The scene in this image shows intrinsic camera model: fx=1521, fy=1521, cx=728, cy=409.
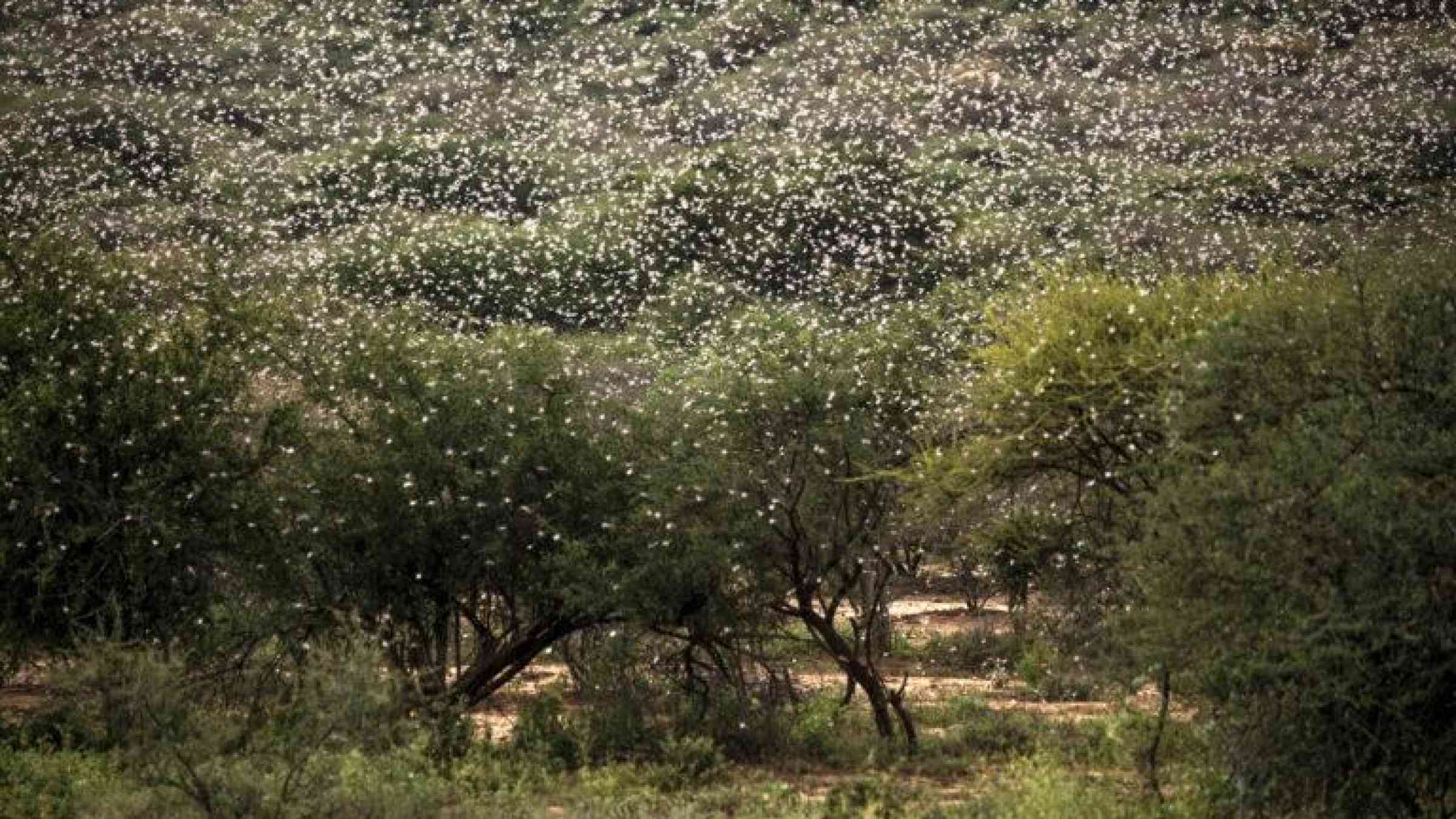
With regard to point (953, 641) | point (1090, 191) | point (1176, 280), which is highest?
point (1090, 191)

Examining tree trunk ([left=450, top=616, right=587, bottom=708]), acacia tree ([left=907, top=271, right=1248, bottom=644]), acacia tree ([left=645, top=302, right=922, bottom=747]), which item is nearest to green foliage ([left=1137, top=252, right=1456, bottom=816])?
acacia tree ([left=907, top=271, right=1248, bottom=644])

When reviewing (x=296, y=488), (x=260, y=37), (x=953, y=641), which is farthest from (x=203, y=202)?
(x=296, y=488)

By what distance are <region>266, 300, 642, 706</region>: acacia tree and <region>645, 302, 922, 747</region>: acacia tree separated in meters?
0.96

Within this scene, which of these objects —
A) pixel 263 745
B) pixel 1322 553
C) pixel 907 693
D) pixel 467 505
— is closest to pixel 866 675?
pixel 467 505

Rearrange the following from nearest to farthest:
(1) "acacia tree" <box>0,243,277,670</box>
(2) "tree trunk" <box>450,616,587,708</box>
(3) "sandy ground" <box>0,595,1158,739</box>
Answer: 1. (2) "tree trunk" <box>450,616,587,708</box>
2. (1) "acacia tree" <box>0,243,277,670</box>
3. (3) "sandy ground" <box>0,595,1158,739</box>

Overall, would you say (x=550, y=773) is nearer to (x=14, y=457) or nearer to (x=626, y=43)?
(x=14, y=457)

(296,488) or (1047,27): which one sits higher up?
(1047,27)

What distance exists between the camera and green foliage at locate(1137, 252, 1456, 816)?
1166cm

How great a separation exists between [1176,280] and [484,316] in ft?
136

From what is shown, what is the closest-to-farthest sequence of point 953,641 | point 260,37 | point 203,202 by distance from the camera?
point 953,641
point 203,202
point 260,37

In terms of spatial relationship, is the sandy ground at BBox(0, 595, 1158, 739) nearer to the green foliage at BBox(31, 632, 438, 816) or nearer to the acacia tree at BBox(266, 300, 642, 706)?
the acacia tree at BBox(266, 300, 642, 706)

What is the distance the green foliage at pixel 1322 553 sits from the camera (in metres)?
11.7

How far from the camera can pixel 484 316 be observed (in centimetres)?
5697

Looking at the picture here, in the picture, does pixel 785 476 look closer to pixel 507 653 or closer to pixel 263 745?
pixel 507 653
